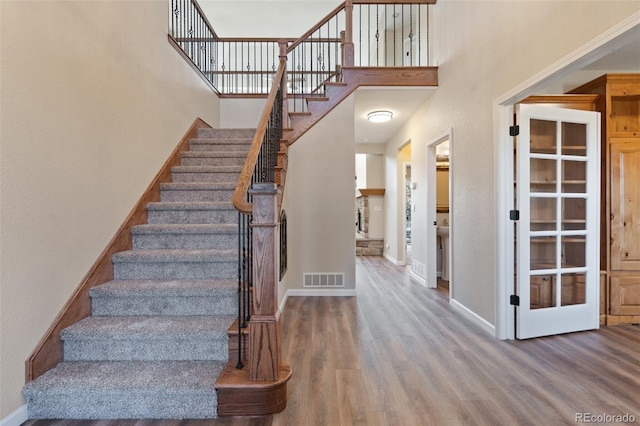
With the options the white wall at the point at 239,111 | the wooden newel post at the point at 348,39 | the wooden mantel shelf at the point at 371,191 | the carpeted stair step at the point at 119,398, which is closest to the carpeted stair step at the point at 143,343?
the carpeted stair step at the point at 119,398

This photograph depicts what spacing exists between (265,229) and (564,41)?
2263mm

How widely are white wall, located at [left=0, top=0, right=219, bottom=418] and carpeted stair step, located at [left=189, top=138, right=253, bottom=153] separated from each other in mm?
922

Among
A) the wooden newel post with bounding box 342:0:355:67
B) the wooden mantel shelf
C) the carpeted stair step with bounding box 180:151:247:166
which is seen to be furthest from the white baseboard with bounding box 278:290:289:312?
the wooden mantel shelf

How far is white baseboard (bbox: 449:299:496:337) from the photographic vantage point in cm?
273

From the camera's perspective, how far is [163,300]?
84.4 inches

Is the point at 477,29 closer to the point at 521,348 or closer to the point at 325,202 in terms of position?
the point at 325,202

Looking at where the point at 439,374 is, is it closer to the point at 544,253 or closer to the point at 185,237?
the point at 544,253

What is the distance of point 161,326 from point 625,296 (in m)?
4.26

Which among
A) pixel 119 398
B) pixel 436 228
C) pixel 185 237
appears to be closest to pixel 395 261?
pixel 436 228

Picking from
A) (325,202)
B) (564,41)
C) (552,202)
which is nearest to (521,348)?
(552,202)

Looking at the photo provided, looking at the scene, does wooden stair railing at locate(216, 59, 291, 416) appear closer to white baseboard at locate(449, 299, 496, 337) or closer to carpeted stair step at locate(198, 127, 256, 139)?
white baseboard at locate(449, 299, 496, 337)

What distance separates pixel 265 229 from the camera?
66.2 inches

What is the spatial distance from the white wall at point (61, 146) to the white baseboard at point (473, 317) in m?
3.35

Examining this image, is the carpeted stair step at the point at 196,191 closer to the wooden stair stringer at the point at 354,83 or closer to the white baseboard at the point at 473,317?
the wooden stair stringer at the point at 354,83
